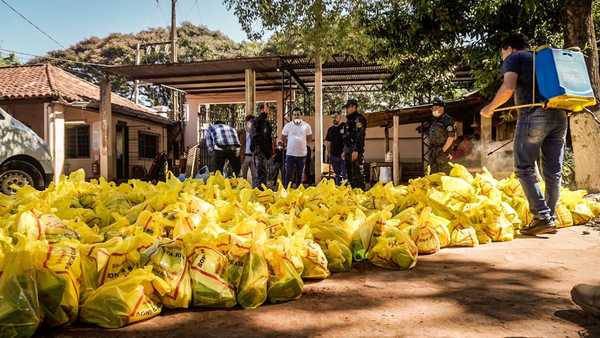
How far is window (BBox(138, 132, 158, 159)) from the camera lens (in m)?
17.7

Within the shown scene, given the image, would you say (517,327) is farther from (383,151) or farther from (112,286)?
(383,151)

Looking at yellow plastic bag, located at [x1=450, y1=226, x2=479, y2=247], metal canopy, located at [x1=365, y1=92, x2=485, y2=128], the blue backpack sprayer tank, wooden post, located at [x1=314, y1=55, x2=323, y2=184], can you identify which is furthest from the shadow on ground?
metal canopy, located at [x1=365, y1=92, x2=485, y2=128]

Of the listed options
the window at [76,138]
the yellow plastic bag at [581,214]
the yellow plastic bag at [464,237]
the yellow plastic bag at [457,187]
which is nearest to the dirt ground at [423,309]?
the yellow plastic bag at [464,237]

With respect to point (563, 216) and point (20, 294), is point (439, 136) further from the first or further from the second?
point (20, 294)

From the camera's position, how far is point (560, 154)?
11.5ft

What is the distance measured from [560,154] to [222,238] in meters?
2.92

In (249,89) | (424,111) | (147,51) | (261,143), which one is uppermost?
(147,51)

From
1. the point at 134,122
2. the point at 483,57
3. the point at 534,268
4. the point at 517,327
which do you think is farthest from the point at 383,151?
the point at 517,327

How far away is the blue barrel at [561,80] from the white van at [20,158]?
725 cm

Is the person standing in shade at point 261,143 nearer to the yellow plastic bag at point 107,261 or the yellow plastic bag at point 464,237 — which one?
the yellow plastic bag at point 464,237

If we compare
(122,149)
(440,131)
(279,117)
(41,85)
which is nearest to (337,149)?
(440,131)

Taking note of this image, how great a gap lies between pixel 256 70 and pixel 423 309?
9.97 meters

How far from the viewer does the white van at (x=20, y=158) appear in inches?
269

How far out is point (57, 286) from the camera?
169 cm
